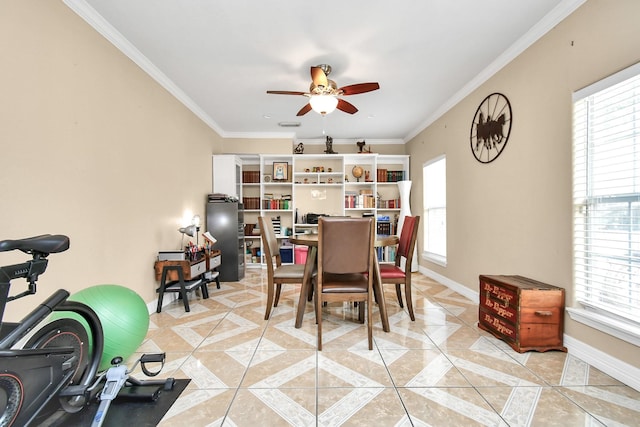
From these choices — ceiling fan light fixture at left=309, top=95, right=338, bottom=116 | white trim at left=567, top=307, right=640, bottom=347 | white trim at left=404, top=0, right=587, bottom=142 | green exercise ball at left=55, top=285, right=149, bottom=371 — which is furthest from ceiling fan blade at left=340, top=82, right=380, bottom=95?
green exercise ball at left=55, top=285, right=149, bottom=371

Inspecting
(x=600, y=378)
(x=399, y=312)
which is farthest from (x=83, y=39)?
(x=600, y=378)

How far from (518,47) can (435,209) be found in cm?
250

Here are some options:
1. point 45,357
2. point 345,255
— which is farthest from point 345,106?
point 45,357

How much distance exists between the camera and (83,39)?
2.13 m

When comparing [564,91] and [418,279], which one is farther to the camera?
[418,279]

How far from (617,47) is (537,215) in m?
1.23

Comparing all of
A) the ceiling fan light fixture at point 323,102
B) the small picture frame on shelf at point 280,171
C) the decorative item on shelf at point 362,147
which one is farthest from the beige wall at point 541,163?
the small picture frame on shelf at point 280,171

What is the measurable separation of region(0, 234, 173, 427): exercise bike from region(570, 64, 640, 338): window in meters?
2.80

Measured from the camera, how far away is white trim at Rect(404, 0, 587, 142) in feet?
6.75

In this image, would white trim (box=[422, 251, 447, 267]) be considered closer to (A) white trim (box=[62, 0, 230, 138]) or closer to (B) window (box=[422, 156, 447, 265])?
(B) window (box=[422, 156, 447, 265])

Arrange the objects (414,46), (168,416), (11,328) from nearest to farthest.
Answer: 1. (11,328)
2. (168,416)
3. (414,46)

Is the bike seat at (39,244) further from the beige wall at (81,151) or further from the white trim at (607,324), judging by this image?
the white trim at (607,324)

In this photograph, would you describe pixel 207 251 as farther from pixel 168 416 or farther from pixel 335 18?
pixel 335 18

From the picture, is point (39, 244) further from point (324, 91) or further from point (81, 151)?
point (324, 91)
